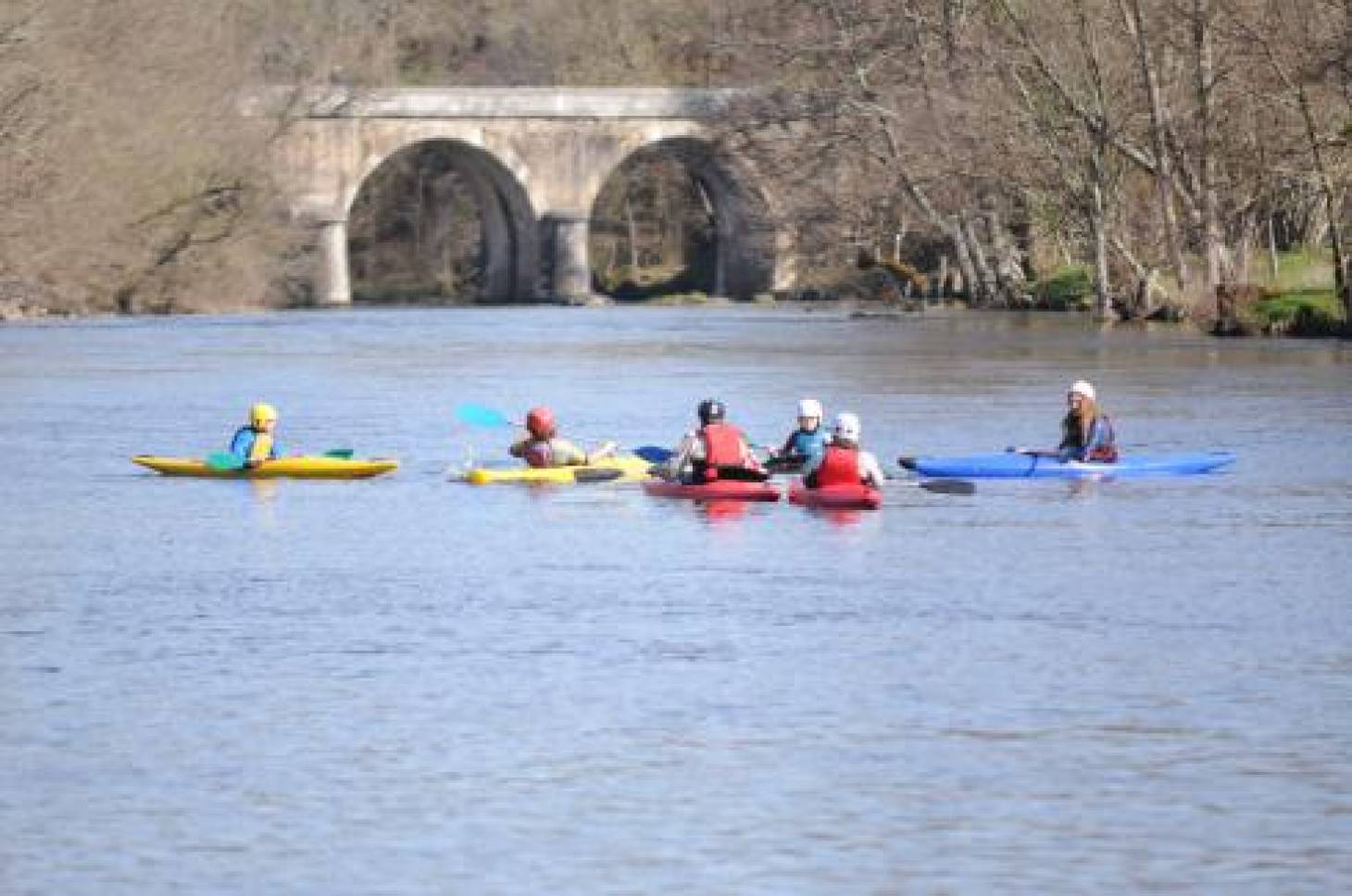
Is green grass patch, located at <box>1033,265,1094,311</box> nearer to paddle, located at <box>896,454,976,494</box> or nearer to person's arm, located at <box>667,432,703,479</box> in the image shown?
paddle, located at <box>896,454,976,494</box>

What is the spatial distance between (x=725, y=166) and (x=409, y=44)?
566 inches

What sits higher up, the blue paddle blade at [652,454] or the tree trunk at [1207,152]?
the tree trunk at [1207,152]

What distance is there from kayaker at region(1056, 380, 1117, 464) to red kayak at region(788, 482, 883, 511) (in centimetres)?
325

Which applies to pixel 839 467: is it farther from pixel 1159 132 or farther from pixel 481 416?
pixel 1159 132

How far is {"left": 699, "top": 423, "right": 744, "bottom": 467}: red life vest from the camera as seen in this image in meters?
29.7

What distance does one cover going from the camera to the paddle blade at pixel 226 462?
32.9 meters

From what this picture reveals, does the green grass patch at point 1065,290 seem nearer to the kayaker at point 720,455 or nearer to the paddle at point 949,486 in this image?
the paddle at point 949,486

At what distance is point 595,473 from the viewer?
3170 cm

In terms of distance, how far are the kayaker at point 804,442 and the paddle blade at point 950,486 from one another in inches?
40.3

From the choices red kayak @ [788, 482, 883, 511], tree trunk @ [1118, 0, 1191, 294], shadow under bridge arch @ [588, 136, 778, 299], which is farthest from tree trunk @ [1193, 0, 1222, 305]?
shadow under bridge arch @ [588, 136, 778, 299]

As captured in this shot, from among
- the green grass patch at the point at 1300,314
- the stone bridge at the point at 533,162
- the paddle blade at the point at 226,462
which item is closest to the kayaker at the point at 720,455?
the paddle blade at the point at 226,462

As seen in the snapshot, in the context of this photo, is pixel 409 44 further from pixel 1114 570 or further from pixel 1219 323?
pixel 1114 570

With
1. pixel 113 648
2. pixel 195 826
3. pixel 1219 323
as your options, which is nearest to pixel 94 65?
pixel 1219 323

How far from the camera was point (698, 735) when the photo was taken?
17.6m
